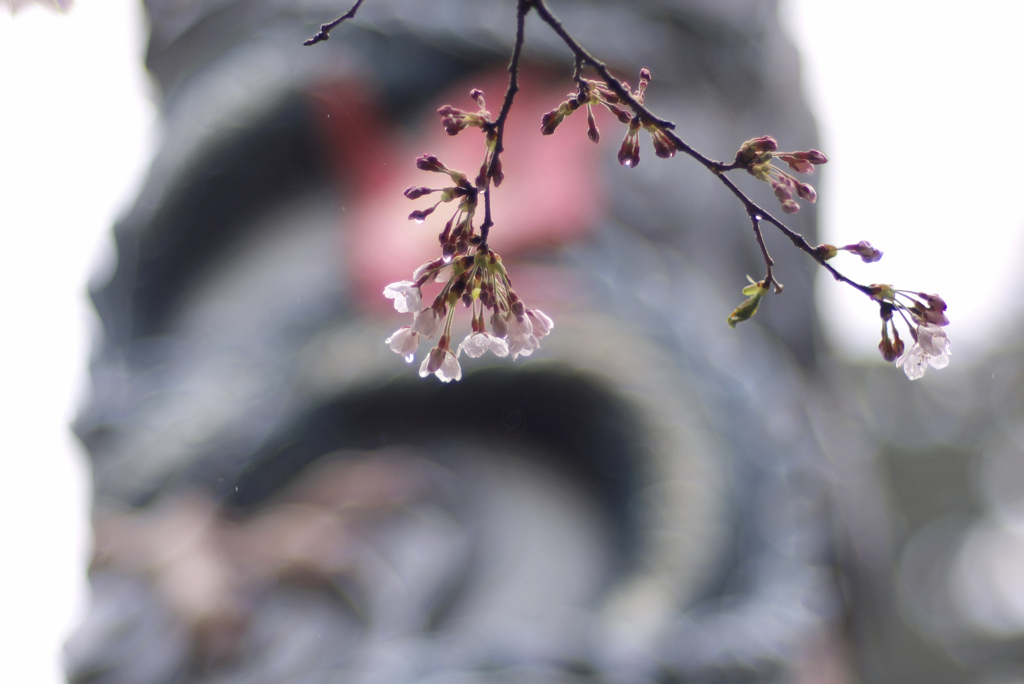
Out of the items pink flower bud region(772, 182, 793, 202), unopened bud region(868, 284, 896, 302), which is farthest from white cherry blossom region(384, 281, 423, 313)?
unopened bud region(868, 284, 896, 302)

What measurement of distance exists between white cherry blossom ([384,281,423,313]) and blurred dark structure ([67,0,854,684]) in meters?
2.86

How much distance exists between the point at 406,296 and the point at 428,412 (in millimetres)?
3836

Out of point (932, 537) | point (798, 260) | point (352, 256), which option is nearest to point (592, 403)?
point (352, 256)

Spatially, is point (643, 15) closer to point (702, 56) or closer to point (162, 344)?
point (702, 56)

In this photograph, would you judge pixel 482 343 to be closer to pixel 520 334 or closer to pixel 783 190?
pixel 520 334

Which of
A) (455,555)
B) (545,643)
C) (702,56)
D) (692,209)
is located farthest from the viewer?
(702,56)

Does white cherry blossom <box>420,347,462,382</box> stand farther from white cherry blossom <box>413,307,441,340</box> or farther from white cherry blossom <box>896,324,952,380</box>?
white cherry blossom <box>896,324,952,380</box>

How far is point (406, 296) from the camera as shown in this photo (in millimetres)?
1146

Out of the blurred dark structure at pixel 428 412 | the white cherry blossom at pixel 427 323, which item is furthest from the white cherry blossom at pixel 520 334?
the blurred dark structure at pixel 428 412

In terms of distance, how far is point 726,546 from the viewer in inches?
162

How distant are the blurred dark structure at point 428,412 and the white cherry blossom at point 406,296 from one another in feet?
9.39

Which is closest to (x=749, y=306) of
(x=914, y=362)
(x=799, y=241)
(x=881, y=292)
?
(x=799, y=241)

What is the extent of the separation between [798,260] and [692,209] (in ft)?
3.98

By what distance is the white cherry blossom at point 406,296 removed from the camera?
1.13m
